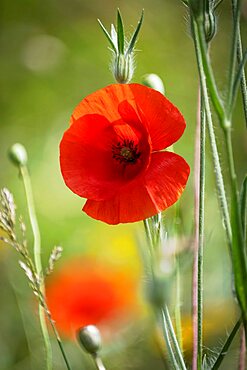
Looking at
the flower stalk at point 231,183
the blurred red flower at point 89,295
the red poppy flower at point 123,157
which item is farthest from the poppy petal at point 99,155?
the blurred red flower at point 89,295

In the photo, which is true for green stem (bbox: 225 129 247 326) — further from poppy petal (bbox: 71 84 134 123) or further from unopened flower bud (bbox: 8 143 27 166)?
unopened flower bud (bbox: 8 143 27 166)

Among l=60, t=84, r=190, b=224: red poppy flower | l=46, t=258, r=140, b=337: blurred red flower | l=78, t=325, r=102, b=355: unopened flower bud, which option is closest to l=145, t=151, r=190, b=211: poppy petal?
l=60, t=84, r=190, b=224: red poppy flower

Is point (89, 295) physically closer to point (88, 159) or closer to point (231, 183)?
point (88, 159)

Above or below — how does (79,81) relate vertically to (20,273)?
above

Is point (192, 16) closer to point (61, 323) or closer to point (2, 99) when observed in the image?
point (61, 323)

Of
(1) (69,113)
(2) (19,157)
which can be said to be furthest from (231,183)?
(1) (69,113)

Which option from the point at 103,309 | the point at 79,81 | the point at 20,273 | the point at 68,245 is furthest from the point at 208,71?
the point at 79,81

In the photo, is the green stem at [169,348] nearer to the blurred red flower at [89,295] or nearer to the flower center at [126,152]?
the flower center at [126,152]
